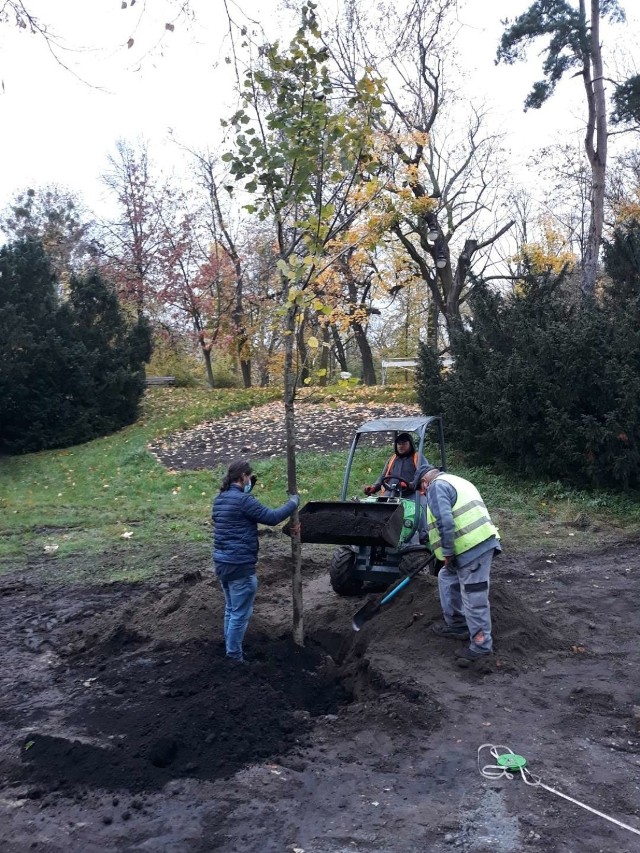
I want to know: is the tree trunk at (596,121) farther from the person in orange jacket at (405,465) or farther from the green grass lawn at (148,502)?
the person in orange jacket at (405,465)

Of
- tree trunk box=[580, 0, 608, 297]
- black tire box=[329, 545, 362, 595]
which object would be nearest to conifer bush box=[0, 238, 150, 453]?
tree trunk box=[580, 0, 608, 297]

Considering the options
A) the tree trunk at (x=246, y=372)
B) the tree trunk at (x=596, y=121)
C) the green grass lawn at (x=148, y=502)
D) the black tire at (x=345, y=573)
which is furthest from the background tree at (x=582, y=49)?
the tree trunk at (x=246, y=372)

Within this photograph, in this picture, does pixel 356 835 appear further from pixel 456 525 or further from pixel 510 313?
pixel 510 313

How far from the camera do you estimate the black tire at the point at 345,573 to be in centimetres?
859

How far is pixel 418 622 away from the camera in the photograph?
7.54 meters

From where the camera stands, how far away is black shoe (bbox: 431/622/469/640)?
719cm

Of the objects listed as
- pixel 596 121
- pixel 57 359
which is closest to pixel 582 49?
pixel 596 121

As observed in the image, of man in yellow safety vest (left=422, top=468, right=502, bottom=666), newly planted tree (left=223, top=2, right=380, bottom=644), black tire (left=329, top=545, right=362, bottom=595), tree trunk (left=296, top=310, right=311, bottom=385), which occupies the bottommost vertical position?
black tire (left=329, top=545, right=362, bottom=595)

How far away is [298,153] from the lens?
6.29m

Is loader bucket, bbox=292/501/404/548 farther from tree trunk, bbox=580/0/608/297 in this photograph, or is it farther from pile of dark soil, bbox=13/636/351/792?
tree trunk, bbox=580/0/608/297

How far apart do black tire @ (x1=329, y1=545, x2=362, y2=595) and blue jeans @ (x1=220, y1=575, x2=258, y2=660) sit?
2129 mm

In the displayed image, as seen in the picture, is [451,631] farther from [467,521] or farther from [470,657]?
[467,521]

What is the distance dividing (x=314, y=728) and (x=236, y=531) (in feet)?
5.37

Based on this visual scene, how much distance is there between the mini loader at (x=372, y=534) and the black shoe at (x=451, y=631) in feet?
2.01
